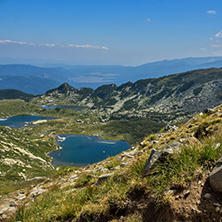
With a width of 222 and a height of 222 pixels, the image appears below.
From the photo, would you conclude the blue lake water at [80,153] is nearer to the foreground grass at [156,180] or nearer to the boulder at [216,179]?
the foreground grass at [156,180]

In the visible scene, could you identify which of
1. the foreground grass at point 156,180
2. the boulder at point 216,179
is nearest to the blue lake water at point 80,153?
the foreground grass at point 156,180

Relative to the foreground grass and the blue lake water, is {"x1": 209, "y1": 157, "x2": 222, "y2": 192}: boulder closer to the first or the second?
the foreground grass

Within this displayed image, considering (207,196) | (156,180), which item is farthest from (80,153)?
(207,196)

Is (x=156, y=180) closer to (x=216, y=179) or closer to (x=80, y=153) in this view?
(x=216, y=179)

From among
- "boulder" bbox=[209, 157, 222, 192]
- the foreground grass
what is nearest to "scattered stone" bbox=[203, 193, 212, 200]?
"boulder" bbox=[209, 157, 222, 192]

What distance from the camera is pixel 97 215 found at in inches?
212

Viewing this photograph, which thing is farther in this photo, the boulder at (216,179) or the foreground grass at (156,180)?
the foreground grass at (156,180)

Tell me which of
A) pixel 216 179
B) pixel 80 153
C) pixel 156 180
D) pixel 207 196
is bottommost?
pixel 80 153

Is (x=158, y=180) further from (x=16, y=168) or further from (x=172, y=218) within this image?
(x=16, y=168)

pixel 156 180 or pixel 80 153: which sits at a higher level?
pixel 156 180

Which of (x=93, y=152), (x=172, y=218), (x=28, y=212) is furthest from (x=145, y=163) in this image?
(x=93, y=152)

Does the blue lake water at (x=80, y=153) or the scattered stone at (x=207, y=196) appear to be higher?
the scattered stone at (x=207, y=196)

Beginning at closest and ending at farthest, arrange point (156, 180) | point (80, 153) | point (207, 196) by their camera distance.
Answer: point (207, 196) → point (156, 180) → point (80, 153)

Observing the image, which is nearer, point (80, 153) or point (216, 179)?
point (216, 179)
